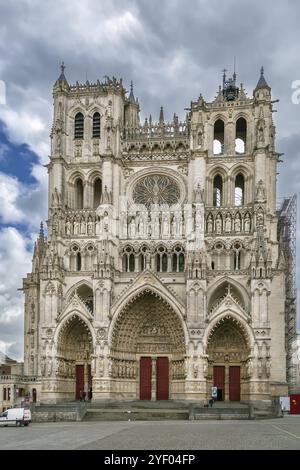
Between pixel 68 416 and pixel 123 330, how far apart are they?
11789 mm

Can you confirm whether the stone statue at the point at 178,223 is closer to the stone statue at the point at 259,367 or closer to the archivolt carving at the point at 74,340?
the archivolt carving at the point at 74,340

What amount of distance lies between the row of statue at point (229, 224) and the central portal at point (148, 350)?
6.91 m

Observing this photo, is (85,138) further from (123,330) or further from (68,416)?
(68,416)

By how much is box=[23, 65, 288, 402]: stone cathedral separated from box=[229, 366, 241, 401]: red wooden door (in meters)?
0.08

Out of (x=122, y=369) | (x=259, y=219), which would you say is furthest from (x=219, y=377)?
(x=259, y=219)

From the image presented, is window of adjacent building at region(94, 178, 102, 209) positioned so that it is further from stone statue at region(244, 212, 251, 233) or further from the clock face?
stone statue at region(244, 212, 251, 233)

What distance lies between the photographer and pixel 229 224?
169 ft

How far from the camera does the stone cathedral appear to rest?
4875cm

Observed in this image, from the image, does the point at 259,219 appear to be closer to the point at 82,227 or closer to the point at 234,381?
the point at 234,381

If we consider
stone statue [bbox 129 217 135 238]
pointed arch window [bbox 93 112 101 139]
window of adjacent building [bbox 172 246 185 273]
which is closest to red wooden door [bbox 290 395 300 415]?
window of adjacent building [bbox 172 246 185 273]

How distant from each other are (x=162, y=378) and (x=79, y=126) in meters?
21.8

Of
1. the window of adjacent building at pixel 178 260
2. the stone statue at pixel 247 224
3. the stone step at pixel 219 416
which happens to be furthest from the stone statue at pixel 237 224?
the stone step at pixel 219 416

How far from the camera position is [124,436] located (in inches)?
1028

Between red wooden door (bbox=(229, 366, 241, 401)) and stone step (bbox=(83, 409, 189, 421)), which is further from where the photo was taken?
red wooden door (bbox=(229, 366, 241, 401))
